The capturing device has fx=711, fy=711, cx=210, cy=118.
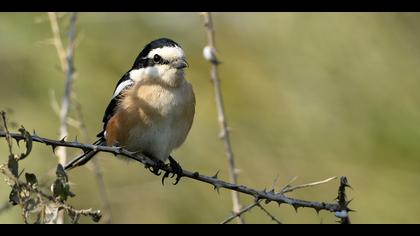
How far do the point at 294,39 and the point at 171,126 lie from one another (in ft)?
9.58

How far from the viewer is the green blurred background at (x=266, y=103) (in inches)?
223

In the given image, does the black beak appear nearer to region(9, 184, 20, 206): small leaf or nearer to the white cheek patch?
the white cheek patch

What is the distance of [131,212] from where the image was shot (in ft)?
20.5

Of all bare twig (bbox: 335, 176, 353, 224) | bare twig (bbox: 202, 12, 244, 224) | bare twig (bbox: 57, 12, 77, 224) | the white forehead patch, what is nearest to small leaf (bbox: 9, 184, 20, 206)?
bare twig (bbox: 335, 176, 353, 224)

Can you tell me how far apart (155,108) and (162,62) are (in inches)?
11.1

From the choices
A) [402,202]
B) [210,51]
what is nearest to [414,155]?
[402,202]

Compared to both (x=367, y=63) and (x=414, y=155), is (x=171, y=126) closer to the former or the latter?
(x=414, y=155)

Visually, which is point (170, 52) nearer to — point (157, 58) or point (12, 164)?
point (157, 58)

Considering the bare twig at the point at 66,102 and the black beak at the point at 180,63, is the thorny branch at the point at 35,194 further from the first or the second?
the black beak at the point at 180,63

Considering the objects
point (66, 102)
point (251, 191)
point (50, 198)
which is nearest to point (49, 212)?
Result: point (50, 198)

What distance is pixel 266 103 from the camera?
21.6 ft

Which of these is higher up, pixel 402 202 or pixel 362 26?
pixel 362 26

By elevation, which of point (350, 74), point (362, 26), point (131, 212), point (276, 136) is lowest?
point (131, 212)

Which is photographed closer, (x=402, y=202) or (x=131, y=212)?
(x=402, y=202)
